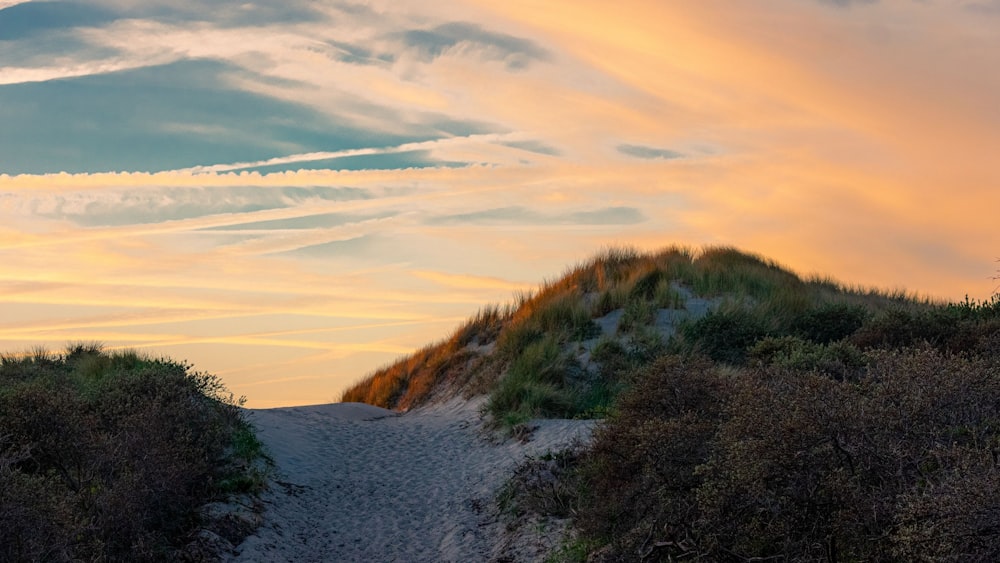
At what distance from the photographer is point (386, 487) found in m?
13.5

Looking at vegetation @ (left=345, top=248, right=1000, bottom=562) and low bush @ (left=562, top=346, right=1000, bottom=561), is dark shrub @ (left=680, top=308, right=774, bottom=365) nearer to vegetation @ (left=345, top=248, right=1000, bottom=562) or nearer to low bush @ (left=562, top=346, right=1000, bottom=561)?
vegetation @ (left=345, top=248, right=1000, bottom=562)

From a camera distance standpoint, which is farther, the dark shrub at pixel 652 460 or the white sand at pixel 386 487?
the white sand at pixel 386 487

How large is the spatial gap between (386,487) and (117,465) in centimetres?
456

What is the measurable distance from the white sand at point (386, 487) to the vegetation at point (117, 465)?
92 centimetres

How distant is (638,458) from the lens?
8.44 metres

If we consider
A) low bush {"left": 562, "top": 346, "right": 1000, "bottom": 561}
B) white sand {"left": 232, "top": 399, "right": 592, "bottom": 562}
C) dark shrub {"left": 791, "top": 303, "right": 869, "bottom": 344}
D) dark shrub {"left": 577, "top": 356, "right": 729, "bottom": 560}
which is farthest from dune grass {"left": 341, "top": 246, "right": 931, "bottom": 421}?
low bush {"left": 562, "top": 346, "right": 1000, "bottom": 561}

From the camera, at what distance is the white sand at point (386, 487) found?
10.9 m

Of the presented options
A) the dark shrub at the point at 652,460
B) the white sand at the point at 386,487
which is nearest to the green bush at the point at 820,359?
the dark shrub at the point at 652,460

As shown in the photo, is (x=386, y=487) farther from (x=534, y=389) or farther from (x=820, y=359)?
(x=820, y=359)

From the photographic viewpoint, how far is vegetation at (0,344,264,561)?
776 centimetres

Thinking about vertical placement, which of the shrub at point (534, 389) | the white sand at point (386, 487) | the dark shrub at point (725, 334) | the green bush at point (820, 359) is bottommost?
the white sand at point (386, 487)

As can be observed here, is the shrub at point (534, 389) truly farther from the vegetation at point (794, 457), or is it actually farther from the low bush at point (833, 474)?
the low bush at point (833, 474)

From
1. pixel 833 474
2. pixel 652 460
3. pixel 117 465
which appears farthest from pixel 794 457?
pixel 117 465

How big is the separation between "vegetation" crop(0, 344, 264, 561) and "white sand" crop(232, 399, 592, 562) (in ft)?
3.00
